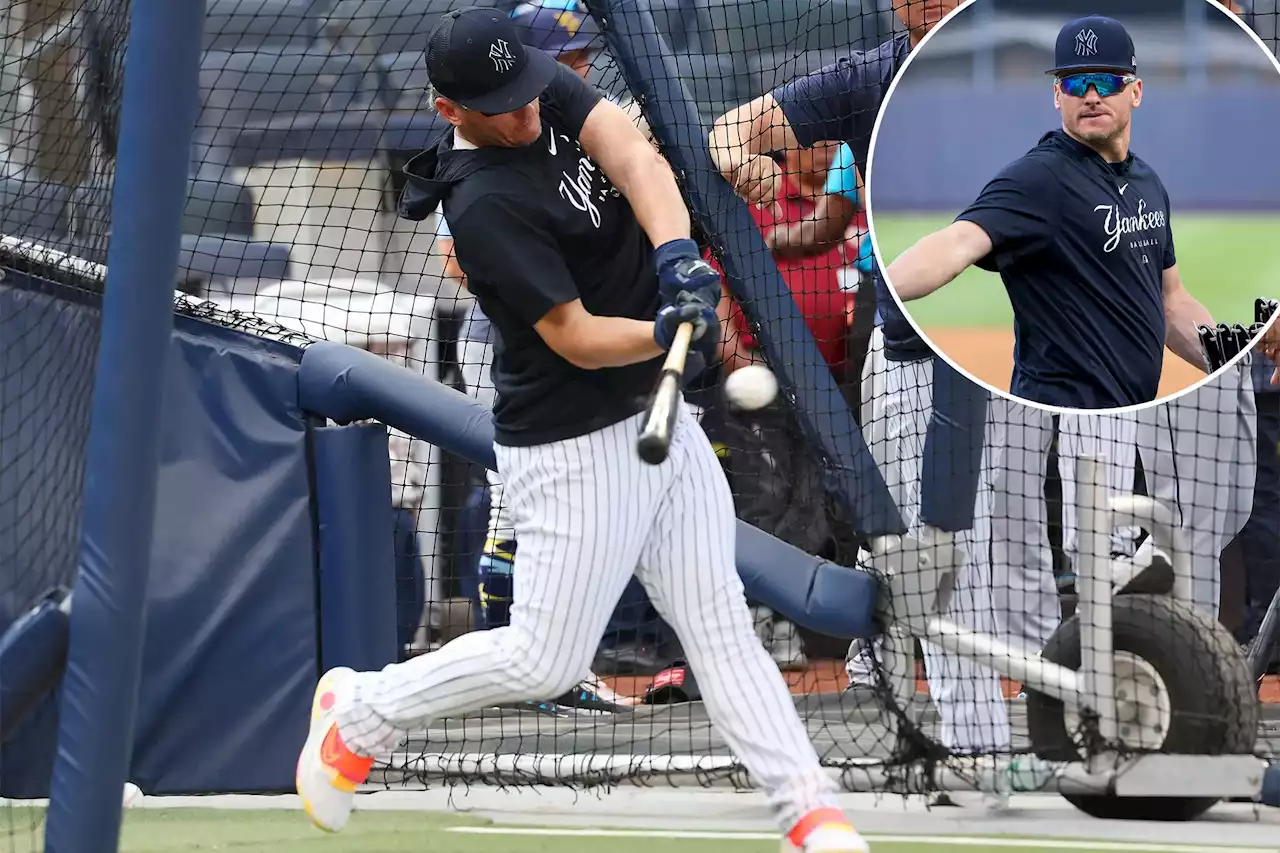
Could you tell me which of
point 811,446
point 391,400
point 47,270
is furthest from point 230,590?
point 811,446

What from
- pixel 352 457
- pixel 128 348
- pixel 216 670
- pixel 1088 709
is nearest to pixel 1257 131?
pixel 1088 709

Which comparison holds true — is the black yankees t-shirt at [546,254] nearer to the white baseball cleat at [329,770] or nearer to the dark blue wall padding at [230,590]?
the white baseball cleat at [329,770]

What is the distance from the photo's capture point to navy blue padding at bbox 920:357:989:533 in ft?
13.6

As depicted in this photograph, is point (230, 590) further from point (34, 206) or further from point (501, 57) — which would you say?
point (501, 57)

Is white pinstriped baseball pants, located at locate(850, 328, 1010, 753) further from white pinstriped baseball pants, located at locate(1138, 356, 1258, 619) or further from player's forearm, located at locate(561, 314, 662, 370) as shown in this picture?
player's forearm, located at locate(561, 314, 662, 370)

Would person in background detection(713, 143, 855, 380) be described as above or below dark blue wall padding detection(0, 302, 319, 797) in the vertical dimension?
above

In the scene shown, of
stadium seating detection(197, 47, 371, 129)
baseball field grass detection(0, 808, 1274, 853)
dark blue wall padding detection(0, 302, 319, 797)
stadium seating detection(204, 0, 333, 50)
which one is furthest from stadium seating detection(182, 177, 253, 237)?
baseball field grass detection(0, 808, 1274, 853)

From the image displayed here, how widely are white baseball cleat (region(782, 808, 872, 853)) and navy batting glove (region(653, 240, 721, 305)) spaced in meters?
1.00

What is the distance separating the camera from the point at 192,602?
4.38 metres

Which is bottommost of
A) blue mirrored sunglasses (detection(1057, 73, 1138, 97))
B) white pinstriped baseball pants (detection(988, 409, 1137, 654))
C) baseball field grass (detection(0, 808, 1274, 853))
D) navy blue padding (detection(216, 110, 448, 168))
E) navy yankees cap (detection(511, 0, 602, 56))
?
baseball field grass (detection(0, 808, 1274, 853))

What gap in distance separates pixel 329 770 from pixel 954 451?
5.49ft

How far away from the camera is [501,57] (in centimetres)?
317

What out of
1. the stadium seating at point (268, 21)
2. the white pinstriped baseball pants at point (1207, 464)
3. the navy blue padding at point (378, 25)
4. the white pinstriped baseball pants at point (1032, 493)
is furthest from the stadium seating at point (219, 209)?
the white pinstriped baseball pants at point (1207, 464)

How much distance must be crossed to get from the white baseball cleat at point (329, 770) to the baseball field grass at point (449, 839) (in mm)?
427
